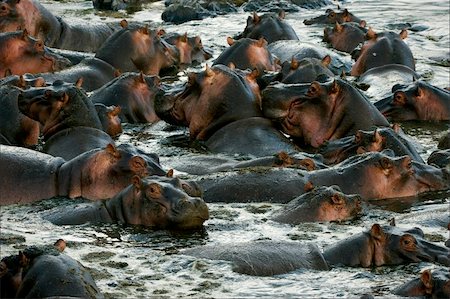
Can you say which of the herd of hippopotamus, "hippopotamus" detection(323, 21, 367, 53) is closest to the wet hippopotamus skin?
the herd of hippopotamus

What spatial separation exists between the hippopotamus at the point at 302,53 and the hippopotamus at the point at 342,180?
4.02 metres

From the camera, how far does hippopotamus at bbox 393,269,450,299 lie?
517 centimetres

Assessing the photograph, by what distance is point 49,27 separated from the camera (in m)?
12.0

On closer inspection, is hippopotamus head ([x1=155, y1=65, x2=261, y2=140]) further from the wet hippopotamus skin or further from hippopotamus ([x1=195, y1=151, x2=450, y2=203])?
the wet hippopotamus skin

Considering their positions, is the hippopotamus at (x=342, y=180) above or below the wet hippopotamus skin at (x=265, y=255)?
below

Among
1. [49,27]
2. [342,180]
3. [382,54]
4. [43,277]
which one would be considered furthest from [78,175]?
[49,27]

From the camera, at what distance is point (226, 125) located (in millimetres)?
8789

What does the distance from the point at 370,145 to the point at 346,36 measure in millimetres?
5664

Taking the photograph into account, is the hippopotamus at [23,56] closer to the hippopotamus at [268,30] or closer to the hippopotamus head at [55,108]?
the hippopotamus head at [55,108]

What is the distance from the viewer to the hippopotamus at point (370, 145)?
7977 mm

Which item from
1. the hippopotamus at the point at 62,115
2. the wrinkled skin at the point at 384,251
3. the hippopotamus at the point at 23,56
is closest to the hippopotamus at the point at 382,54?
the hippopotamus at the point at 23,56

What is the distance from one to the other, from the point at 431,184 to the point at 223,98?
1886 millimetres

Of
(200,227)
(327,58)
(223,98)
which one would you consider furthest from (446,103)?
(200,227)

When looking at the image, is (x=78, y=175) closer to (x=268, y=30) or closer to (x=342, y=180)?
(x=342, y=180)
